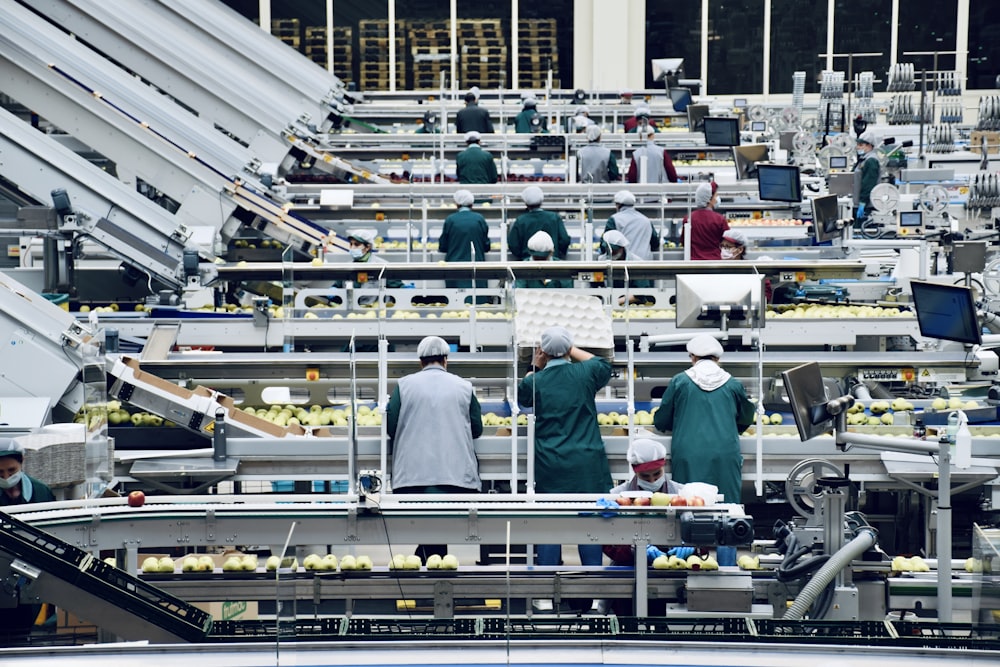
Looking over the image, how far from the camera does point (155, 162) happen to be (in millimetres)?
12805

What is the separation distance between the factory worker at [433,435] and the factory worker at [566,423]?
318 millimetres

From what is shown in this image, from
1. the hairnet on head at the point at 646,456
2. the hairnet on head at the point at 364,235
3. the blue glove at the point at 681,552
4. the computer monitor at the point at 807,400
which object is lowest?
the blue glove at the point at 681,552

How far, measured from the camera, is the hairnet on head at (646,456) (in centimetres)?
567

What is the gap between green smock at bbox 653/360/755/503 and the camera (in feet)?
21.3

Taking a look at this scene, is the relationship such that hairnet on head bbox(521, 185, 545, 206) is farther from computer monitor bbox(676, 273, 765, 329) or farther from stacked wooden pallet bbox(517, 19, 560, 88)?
stacked wooden pallet bbox(517, 19, 560, 88)

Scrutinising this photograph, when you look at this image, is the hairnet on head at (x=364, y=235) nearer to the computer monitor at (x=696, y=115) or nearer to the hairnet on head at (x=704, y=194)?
the hairnet on head at (x=704, y=194)

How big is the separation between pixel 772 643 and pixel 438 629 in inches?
35.5

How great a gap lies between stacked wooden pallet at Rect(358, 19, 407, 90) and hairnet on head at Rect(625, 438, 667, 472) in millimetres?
17850

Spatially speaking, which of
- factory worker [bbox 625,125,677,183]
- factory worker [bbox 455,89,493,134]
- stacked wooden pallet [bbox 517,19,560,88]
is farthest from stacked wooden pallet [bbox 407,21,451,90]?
factory worker [bbox 625,125,677,183]

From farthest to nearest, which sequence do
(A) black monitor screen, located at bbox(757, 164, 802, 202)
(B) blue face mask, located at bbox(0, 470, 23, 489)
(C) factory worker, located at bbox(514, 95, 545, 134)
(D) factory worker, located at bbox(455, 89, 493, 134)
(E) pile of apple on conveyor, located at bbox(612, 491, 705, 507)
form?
(C) factory worker, located at bbox(514, 95, 545, 134) → (D) factory worker, located at bbox(455, 89, 493, 134) → (A) black monitor screen, located at bbox(757, 164, 802, 202) → (B) blue face mask, located at bbox(0, 470, 23, 489) → (E) pile of apple on conveyor, located at bbox(612, 491, 705, 507)

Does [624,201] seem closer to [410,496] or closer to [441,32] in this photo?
[410,496]

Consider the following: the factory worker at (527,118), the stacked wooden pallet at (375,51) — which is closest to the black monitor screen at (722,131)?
the factory worker at (527,118)

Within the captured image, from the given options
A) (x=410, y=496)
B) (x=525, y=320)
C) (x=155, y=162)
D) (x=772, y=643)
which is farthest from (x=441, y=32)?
(x=772, y=643)

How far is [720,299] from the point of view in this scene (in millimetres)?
6898
